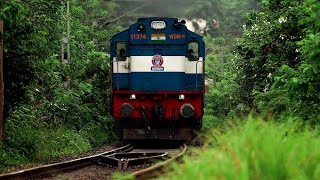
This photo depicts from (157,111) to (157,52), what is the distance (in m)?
1.86

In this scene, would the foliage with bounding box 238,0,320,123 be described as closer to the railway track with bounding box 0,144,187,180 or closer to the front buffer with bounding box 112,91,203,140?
the front buffer with bounding box 112,91,203,140

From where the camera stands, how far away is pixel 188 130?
16141 mm

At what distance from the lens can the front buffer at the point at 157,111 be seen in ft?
52.4

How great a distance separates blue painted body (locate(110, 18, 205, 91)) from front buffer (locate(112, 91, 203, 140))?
0.32 meters

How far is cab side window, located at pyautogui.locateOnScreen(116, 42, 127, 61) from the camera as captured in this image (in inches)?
644

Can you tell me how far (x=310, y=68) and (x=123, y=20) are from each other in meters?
34.9

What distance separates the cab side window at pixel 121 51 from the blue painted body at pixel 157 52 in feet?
0.32

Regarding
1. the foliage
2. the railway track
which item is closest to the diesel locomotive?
the foliage

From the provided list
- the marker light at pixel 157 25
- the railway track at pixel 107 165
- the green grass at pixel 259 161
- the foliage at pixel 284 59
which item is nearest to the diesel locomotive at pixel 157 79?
the marker light at pixel 157 25

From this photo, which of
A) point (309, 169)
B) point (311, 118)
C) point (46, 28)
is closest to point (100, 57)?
point (46, 28)

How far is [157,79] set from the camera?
53.4 ft

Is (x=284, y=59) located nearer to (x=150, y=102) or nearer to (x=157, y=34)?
(x=157, y=34)

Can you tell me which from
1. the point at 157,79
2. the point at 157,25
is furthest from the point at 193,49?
the point at 157,79

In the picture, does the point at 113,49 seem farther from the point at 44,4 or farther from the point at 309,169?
the point at 309,169
